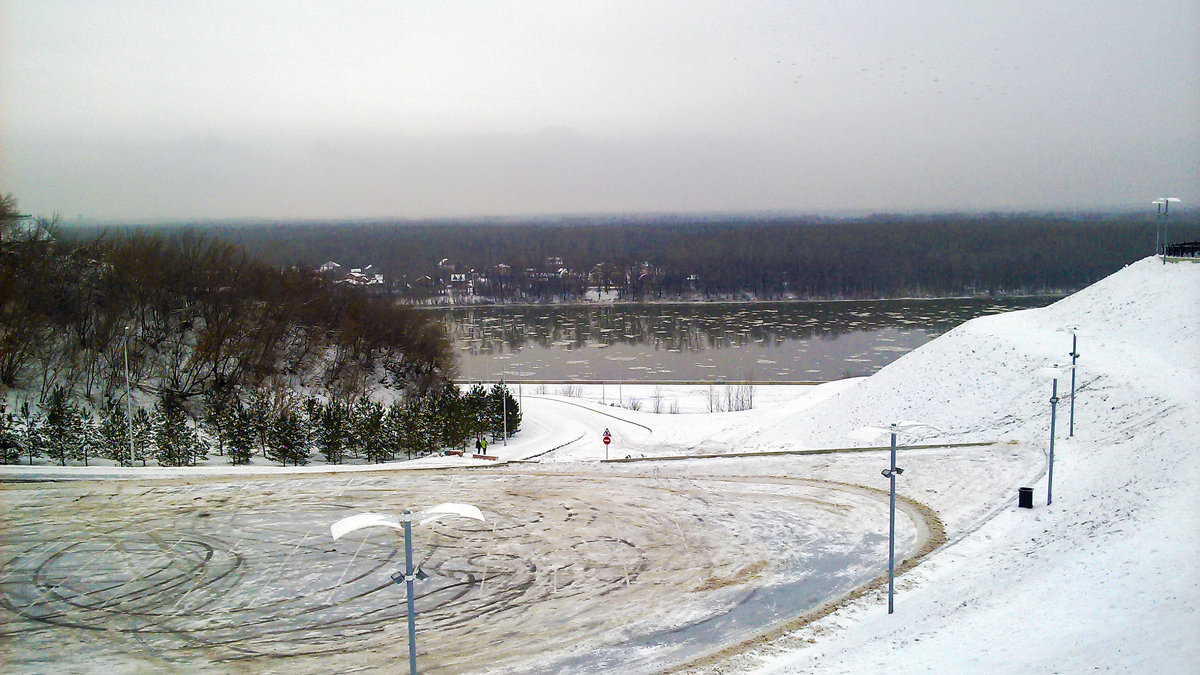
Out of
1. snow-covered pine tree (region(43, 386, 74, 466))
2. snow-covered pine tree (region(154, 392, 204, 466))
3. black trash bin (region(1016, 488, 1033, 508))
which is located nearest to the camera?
black trash bin (region(1016, 488, 1033, 508))

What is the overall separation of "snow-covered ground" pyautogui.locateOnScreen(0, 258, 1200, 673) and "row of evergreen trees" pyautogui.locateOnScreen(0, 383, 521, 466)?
336 centimetres

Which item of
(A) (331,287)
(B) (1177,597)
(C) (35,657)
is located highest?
(A) (331,287)

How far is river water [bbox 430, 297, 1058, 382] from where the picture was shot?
65.8 m

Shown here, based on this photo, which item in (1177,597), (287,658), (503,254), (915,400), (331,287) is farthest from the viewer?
(503,254)

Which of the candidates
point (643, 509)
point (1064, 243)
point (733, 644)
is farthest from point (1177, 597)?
point (1064, 243)

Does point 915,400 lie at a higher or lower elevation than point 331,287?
lower

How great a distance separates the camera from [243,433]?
33.3m

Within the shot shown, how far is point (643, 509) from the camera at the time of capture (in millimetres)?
22531

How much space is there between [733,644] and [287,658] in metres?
7.58

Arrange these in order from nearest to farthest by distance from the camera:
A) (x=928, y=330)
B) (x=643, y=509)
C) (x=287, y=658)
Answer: (x=287, y=658)
(x=643, y=509)
(x=928, y=330)

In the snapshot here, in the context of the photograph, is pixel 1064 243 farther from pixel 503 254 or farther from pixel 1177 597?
pixel 1177 597

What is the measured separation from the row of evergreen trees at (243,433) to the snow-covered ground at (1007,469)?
3.36m

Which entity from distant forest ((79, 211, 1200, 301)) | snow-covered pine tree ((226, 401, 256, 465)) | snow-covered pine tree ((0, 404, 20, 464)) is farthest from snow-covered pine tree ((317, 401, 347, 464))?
distant forest ((79, 211, 1200, 301))

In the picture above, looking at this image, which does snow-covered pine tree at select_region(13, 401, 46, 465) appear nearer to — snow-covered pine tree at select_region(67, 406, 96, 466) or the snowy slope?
snow-covered pine tree at select_region(67, 406, 96, 466)
